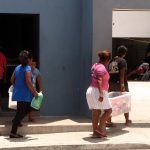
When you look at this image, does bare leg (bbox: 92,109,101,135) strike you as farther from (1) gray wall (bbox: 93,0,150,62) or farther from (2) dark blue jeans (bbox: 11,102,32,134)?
(1) gray wall (bbox: 93,0,150,62)

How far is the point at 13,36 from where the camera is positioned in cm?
1377

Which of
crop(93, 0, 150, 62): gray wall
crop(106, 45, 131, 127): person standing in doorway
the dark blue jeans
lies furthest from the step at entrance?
crop(93, 0, 150, 62): gray wall

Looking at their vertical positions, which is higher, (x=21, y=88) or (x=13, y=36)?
Result: (x=13, y=36)

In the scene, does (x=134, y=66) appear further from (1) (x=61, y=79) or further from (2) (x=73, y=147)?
(2) (x=73, y=147)

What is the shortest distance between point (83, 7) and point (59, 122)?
253 cm

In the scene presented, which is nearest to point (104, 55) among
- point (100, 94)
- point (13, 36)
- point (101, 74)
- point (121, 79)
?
point (101, 74)

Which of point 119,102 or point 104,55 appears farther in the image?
point 119,102

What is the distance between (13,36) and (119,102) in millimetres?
4643

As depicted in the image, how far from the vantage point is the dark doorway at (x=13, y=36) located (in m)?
13.1

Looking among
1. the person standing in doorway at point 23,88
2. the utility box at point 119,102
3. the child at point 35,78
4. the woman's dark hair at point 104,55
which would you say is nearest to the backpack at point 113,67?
the utility box at point 119,102

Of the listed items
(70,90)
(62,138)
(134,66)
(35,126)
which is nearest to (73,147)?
(62,138)

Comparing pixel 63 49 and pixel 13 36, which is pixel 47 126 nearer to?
pixel 63 49

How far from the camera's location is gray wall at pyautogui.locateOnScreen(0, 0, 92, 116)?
11016mm

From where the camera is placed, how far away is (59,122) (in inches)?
414
